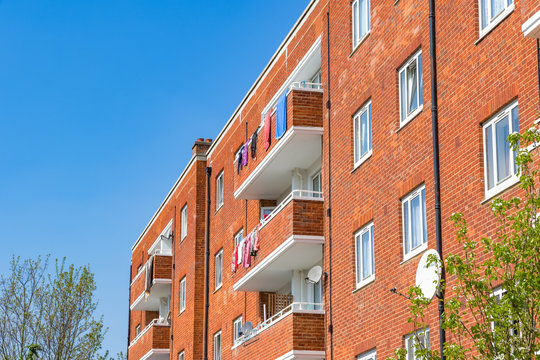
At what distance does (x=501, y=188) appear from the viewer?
19.0 meters

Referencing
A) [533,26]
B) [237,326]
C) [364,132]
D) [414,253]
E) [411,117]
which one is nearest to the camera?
[533,26]

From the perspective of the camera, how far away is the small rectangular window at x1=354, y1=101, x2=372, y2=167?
84.7 ft

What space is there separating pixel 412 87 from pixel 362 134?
3065mm

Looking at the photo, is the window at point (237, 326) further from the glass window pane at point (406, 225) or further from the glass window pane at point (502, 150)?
the glass window pane at point (502, 150)

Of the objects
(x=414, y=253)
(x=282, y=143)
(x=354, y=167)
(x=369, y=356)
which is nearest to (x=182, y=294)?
(x=282, y=143)

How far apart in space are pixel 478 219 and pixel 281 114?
446 inches

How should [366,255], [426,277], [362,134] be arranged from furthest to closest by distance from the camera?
1. [362,134]
2. [366,255]
3. [426,277]

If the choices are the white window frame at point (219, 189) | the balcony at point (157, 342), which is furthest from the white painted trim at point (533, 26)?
the balcony at point (157, 342)

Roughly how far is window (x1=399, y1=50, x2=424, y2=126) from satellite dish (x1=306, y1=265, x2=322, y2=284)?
6465 mm

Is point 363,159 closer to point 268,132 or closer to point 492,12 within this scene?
point 268,132

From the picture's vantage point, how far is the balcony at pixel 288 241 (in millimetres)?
28547

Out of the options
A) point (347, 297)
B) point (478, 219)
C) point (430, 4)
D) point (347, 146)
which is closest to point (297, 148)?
point (347, 146)

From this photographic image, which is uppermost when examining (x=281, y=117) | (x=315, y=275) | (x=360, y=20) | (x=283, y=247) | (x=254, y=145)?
(x=360, y=20)

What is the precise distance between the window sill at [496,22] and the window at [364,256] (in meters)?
6.59
